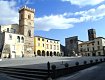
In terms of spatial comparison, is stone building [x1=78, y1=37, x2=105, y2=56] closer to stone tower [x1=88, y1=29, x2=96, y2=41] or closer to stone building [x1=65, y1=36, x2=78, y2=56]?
stone building [x1=65, y1=36, x2=78, y2=56]

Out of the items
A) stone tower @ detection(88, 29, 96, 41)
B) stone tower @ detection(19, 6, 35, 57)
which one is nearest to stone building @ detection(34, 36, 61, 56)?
stone tower @ detection(19, 6, 35, 57)

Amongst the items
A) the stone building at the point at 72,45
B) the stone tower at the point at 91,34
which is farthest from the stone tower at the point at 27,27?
the stone tower at the point at 91,34

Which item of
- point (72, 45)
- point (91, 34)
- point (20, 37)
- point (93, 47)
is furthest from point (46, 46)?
point (91, 34)

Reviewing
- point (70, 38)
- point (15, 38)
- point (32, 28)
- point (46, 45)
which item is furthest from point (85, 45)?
point (15, 38)

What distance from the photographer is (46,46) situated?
8062cm

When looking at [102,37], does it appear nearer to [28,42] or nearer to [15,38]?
[28,42]

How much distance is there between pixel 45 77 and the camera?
14.1 m

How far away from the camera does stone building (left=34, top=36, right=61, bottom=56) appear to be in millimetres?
75062

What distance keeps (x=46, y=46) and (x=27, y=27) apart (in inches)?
710

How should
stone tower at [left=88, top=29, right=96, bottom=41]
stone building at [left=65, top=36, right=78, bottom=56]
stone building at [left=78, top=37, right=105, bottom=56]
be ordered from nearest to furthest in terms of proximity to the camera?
1. stone building at [left=78, top=37, right=105, bottom=56]
2. stone building at [left=65, top=36, right=78, bottom=56]
3. stone tower at [left=88, top=29, right=96, bottom=41]

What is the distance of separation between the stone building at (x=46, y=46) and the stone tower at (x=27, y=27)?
851 centimetres

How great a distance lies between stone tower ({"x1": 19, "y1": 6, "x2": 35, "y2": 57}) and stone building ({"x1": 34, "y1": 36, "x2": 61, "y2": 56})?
27.9 ft

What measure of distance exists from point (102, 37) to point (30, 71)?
74.0 m

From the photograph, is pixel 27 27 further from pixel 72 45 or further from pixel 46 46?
pixel 72 45
